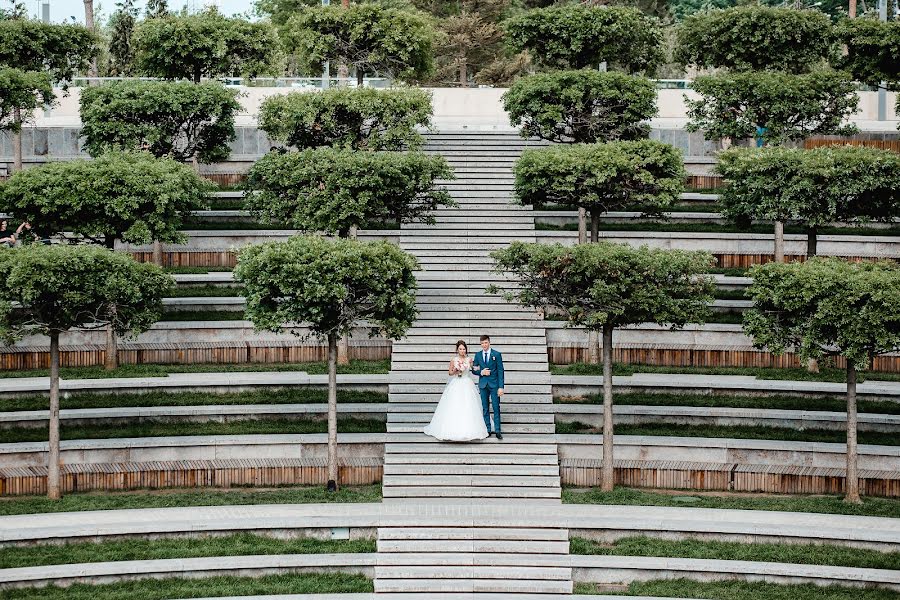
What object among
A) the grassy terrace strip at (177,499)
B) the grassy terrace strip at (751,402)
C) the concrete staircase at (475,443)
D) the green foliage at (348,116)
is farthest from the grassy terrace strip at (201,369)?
the green foliage at (348,116)

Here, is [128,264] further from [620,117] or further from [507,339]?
[620,117]

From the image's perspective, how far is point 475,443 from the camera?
2386 centimetres

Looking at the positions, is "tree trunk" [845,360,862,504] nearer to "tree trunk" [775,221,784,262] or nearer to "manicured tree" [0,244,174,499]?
"tree trunk" [775,221,784,262]

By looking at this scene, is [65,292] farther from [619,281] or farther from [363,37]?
[363,37]

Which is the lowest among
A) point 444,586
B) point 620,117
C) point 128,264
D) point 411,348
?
point 444,586

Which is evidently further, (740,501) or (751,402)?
(751,402)

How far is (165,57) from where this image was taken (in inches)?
1232

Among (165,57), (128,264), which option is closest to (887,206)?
(128,264)

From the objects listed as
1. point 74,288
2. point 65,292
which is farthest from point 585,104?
point 65,292

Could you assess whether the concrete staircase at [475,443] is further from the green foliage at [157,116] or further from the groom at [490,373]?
the green foliage at [157,116]

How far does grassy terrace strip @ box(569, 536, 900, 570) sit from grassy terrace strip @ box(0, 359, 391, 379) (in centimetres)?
678

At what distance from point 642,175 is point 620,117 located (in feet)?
12.4

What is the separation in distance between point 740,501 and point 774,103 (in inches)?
362

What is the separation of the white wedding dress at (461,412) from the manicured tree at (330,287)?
4.42 ft
